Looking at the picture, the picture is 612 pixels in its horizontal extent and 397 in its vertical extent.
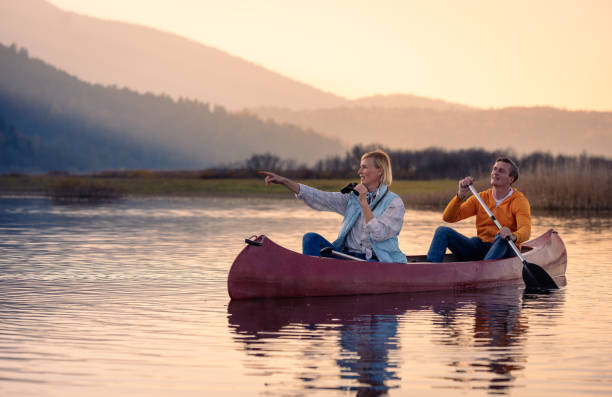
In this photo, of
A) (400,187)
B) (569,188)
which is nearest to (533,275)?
(569,188)

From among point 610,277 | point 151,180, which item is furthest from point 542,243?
point 151,180

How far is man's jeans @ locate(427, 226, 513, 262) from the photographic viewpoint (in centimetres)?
1010

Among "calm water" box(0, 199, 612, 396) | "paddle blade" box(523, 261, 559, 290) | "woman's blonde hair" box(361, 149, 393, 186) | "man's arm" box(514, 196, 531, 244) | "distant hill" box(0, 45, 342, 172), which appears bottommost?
"calm water" box(0, 199, 612, 396)

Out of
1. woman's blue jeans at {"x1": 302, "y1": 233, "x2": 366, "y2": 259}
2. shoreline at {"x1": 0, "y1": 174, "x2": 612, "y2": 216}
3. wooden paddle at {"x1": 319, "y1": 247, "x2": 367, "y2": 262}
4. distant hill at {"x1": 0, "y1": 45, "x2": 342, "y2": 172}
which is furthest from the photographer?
distant hill at {"x1": 0, "y1": 45, "x2": 342, "y2": 172}

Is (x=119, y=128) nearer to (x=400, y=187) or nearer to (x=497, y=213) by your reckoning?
(x=400, y=187)

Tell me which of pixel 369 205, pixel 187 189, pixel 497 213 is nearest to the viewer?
pixel 369 205

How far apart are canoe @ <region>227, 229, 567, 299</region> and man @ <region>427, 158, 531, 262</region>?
13.8 inches

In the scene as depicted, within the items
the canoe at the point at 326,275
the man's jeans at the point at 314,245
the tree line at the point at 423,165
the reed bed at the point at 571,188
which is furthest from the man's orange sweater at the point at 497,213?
the tree line at the point at 423,165

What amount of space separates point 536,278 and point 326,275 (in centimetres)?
257

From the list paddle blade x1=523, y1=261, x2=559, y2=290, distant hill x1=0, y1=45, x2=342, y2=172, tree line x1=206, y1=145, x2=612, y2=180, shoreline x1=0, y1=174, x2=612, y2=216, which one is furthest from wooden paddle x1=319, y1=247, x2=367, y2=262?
distant hill x1=0, y1=45, x2=342, y2=172

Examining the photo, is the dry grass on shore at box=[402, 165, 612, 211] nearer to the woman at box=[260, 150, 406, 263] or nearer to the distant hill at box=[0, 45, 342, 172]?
the woman at box=[260, 150, 406, 263]

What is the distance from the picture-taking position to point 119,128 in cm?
10588

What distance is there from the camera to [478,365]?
5.98 meters

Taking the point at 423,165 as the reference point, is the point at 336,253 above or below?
below
